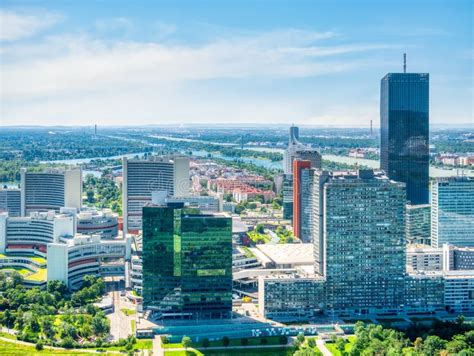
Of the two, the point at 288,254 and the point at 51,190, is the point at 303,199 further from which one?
the point at 51,190

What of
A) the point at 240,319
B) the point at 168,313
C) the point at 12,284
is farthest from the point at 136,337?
the point at 12,284

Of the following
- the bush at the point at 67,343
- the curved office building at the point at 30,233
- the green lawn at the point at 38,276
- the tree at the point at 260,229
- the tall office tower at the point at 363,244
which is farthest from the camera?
the tree at the point at 260,229

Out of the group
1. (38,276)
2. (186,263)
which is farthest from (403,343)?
(38,276)

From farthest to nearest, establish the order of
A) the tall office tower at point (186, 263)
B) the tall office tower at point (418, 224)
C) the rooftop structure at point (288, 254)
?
the tall office tower at point (418, 224) < the rooftop structure at point (288, 254) < the tall office tower at point (186, 263)

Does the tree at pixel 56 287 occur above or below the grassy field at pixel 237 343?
above

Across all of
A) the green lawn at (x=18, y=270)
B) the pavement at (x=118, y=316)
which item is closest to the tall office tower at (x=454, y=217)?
the pavement at (x=118, y=316)

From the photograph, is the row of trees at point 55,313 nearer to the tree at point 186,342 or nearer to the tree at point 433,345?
the tree at point 186,342

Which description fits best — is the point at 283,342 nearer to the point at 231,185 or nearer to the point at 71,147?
the point at 231,185
